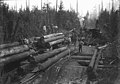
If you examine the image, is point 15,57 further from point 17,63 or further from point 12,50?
point 17,63

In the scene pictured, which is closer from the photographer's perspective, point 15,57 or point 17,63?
point 15,57

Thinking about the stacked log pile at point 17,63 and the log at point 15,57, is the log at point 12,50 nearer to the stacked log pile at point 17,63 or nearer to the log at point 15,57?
the stacked log pile at point 17,63

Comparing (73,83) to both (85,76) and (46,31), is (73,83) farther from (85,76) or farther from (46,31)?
(46,31)

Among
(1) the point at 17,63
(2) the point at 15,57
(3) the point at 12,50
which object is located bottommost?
(1) the point at 17,63

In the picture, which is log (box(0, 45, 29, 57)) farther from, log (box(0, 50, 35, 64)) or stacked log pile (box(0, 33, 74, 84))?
log (box(0, 50, 35, 64))

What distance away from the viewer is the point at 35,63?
331 inches

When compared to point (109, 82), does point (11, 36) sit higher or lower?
higher

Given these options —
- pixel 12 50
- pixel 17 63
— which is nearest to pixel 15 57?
pixel 12 50

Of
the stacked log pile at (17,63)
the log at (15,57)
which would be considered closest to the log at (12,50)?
the stacked log pile at (17,63)

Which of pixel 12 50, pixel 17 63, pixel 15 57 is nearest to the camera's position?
pixel 15 57

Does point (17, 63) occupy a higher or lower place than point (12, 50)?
lower

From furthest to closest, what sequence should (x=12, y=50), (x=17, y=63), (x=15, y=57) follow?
(x=17, y=63) → (x=12, y=50) → (x=15, y=57)

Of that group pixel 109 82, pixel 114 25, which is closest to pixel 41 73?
pixel 109 82

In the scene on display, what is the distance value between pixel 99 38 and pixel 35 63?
1193 centimetres
